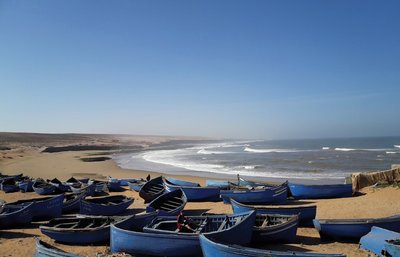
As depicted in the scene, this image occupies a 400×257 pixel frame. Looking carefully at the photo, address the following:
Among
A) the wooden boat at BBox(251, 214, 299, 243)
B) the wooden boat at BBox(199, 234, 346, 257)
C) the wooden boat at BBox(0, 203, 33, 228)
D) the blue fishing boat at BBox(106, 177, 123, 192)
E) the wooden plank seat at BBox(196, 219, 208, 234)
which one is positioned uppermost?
the wooden boat at BBox(199, 234, 346, 257)

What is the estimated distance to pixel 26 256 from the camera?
10531mm

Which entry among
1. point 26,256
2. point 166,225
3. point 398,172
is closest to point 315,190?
point 398,172

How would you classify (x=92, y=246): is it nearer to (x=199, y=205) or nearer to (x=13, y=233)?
(x=13, y=233)

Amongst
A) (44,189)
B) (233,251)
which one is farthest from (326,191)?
(44,189)

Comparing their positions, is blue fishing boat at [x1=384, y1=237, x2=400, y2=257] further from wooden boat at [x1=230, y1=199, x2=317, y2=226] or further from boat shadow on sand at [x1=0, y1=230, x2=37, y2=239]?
boat shadow on sand at [x1=0, y1=230, x2=37, y2=239]

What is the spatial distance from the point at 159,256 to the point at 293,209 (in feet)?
17.7

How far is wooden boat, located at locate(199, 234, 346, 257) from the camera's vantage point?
Answer: 7502 millimetres

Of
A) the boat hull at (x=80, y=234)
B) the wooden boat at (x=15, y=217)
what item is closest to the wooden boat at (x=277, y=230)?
the boat hull at (x=80, y=234)

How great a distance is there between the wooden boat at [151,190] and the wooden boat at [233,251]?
33.5 feet

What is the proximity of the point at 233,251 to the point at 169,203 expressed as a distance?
7.86 m

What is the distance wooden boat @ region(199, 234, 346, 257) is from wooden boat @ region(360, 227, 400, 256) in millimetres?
2829

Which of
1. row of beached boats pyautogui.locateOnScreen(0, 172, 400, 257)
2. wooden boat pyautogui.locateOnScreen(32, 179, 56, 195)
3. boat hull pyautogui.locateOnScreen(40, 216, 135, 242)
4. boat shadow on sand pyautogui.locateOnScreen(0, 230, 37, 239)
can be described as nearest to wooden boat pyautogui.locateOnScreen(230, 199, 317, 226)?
row of beached boats pyautogui.locateOnScreen(0, 172, 400, 257)

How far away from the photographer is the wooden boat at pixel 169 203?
560 inches

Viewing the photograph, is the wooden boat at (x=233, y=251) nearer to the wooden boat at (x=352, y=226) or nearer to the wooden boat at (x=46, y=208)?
the wooden boat at (x=352, y=226)
